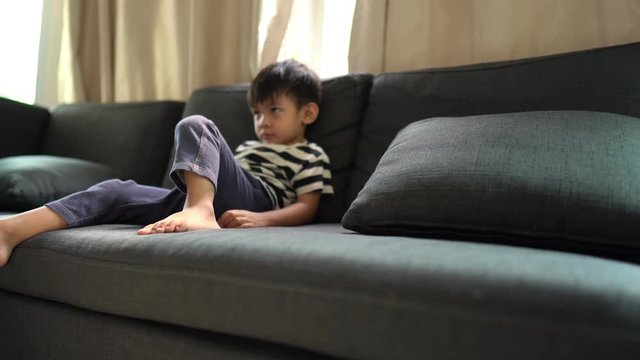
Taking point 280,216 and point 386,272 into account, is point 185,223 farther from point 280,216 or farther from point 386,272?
point 386,272

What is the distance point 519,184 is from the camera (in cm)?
96

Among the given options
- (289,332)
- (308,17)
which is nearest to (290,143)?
(308,17)

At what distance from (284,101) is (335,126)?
0.59 feet

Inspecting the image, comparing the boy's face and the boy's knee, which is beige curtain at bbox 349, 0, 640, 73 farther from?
the boy's knee

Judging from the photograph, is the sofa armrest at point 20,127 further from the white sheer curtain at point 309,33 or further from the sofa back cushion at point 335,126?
the white sheer curtain at point 309,33

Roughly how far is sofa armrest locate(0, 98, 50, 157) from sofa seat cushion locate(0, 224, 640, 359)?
1.27 metres

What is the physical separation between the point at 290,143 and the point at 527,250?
3.14 feet

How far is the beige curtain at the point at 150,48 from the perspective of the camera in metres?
2.20

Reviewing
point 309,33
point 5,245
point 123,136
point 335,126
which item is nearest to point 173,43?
point 123,136

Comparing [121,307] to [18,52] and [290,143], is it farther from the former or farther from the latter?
[18,52]

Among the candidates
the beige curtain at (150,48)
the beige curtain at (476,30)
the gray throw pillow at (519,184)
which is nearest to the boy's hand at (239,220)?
the gray throw pillow at (519,184)

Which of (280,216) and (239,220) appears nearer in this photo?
(239,220)

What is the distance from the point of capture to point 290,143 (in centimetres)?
168

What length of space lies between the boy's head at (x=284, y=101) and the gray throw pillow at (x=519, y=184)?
55 cm
